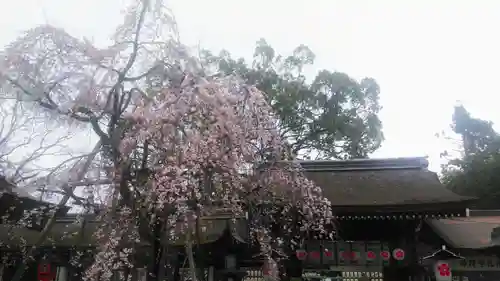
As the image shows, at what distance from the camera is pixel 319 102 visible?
82.8 ft

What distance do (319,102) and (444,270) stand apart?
15.9 meters

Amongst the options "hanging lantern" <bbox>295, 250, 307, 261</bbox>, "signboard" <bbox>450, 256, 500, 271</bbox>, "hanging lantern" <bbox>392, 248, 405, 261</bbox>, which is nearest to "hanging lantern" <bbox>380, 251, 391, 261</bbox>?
"hanging lantern" <bbox>392, 248, 405, 261</bbox>

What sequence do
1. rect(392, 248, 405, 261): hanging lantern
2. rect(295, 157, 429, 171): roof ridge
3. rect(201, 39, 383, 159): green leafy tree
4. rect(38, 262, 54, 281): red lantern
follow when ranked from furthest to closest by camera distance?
rect(201, 39, 383, 159): green leafy tree, rect(38, 262, 54, 281): red lantern, rect(295, 157, 429, 171): roof ridge, rect(392, 248, 405, 261): hanging lantern

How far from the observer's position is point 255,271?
11.8m

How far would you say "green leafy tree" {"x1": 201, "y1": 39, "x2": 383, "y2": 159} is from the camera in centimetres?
2462

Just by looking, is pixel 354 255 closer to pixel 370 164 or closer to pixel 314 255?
pixel 314 255

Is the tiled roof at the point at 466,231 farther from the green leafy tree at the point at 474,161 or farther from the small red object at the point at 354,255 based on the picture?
the green leafy tree at the point at 474,161

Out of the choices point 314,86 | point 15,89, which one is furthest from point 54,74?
point 314,86

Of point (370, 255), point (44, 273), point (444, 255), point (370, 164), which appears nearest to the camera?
point (444, 255)

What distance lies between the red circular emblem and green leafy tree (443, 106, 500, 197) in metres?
18.4

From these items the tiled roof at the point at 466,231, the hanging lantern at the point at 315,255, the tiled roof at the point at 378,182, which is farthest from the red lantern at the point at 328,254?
the tiled roof at the point at 466,231

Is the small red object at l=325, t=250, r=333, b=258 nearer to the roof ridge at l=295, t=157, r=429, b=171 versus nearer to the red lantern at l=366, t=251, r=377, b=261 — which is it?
the red lantern at l=366, t=251, r=377, b=261

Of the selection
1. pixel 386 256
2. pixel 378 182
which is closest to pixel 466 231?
pixel 378 182

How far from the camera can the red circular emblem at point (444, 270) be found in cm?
1019
